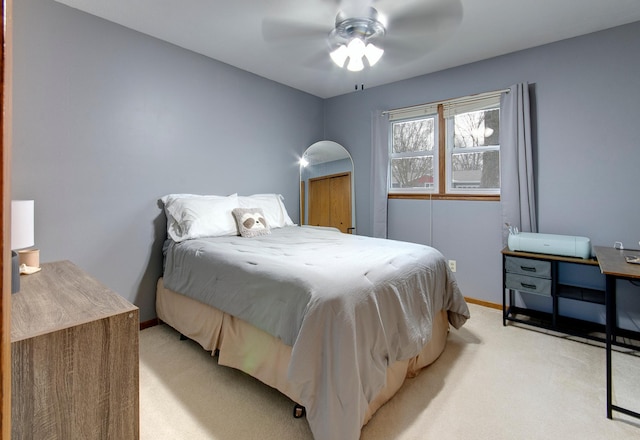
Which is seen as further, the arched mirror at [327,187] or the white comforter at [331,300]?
the arched mirror at [327,187]

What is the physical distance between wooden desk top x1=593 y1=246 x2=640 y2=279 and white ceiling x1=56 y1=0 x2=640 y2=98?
1.72m

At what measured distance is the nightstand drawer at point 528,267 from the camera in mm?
2541

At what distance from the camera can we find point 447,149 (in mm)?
3416

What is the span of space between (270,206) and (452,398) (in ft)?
7.57

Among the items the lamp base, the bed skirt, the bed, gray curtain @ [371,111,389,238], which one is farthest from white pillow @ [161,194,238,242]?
gray curtain @ [371,111,389,238]

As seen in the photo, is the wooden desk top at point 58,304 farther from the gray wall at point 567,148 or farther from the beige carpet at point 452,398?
the gray wall at point 567,148

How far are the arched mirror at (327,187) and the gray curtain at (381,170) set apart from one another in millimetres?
397

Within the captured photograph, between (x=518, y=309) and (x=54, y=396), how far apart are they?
338 cm

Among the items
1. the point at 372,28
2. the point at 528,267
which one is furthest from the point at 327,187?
the point at 528,267

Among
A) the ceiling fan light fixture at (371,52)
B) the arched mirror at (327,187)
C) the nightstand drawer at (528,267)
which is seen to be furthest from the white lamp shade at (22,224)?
the nightstand drawer at (528,267)

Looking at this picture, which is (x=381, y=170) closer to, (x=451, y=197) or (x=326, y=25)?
(x=451, y=197)

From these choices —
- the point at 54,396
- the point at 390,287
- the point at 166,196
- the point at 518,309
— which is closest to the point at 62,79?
A: the point at 166,196

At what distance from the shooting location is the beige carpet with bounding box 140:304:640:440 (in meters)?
1.55

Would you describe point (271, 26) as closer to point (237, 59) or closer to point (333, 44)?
point (333, 44)
